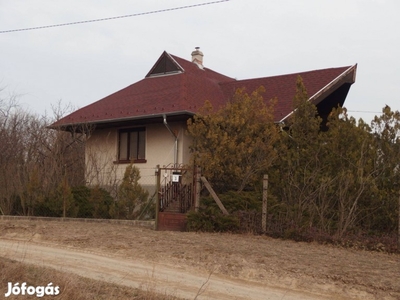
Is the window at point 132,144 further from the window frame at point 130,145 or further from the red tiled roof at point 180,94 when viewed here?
the red tiled roof at point 180,94

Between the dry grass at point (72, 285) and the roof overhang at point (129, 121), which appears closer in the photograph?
the dry grass at point (72, 285)

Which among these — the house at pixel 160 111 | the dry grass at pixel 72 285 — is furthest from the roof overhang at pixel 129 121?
the dry grass at pixel 72 285

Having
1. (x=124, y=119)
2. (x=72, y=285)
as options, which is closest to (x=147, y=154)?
(x=124, y=119)

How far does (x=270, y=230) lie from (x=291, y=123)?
3575 mm

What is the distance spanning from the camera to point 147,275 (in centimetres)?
824

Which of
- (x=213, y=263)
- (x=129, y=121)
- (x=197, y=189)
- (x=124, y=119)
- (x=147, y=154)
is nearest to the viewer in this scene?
(x=213, y=263)

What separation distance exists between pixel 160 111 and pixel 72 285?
11799mm

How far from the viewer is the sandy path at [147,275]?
741 centimetres

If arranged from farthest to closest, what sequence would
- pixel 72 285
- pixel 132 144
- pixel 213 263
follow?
pixel 132 144 → pixel 213 263 → pixel 72 285

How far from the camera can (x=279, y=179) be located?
14094 mm

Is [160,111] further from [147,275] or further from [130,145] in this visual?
[147,275]

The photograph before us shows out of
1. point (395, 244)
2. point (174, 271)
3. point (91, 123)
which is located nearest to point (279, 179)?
point (395, 244)

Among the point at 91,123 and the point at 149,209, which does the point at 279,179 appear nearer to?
the point at 149,209

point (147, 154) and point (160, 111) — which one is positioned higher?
point (160, 111)
